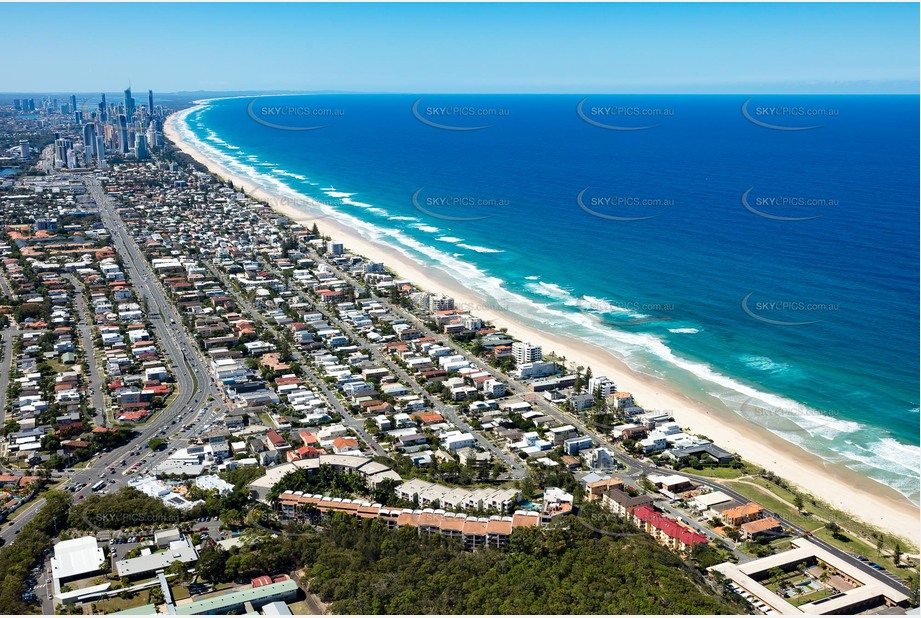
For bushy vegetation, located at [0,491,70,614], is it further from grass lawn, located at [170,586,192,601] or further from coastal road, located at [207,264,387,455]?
coastal road, located at [207,264,387,455]

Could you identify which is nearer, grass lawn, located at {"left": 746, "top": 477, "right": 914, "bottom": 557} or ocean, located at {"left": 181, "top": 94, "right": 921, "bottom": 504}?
grass lawn, located at {"left": 746, "top": 477, "right": 914, "bottom": 557}

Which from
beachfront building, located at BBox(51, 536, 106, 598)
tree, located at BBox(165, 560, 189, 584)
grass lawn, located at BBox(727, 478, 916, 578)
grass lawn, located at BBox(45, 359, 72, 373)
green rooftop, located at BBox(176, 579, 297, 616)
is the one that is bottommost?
beachfront building, located at BBox(51, 536, 106, 598)

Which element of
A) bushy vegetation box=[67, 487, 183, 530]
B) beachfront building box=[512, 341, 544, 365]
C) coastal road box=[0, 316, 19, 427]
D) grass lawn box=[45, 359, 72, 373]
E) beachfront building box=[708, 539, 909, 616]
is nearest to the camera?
beachfront building box=[708, 539, 909, 616]

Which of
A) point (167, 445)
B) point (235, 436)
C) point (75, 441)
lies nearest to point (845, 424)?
point (235, 436)

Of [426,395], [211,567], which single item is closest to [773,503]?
[426,395]

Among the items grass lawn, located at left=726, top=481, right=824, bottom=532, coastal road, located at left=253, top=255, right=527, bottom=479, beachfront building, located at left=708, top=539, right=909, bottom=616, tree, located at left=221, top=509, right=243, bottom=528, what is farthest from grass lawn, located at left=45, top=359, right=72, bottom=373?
beachfront building, located at left=708, top=539, right=909, bottom=616

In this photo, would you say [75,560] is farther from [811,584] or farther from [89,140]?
[89,140]
